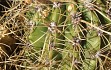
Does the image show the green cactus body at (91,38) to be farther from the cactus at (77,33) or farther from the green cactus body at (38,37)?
the green cactus body at (38,37)

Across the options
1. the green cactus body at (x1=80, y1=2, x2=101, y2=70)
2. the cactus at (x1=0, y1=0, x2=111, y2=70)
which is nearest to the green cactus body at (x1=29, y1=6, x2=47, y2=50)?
the cactus at (x1=0, y1=0, x2=111, y2=70)

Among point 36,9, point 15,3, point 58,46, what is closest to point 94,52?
point 58,46

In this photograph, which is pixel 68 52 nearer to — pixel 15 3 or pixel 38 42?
pixel 38 42

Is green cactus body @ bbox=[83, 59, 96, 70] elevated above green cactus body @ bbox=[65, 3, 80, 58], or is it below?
below

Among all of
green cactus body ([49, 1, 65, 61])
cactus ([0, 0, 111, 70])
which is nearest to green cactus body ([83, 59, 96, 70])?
cactus ([0, 0, 111, 70])

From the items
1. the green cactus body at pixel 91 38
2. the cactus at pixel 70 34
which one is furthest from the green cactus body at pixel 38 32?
the green cactus body at pixel 91 38

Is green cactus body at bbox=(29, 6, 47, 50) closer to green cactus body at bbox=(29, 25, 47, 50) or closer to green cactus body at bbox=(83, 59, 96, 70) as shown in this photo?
green cactus body at bbox=(29, 25, 47, 50)

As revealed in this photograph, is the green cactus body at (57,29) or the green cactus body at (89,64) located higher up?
the green cactus body at (57,29)

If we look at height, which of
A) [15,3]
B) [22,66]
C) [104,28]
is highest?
[15,3]

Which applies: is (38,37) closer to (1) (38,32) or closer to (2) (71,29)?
(1) (38,32)

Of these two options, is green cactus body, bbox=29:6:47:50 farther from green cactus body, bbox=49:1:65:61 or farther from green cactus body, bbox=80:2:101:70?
green cactus body, bbox=80:2:101:70

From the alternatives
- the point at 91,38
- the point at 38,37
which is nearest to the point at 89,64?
the point at 91,38
